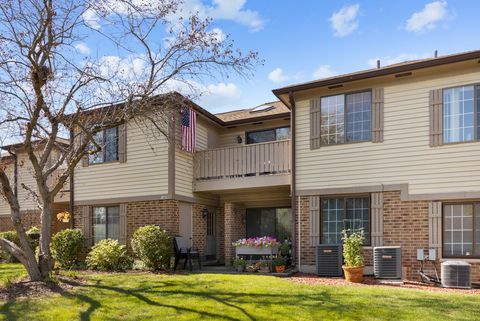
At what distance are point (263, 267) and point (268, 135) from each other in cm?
563

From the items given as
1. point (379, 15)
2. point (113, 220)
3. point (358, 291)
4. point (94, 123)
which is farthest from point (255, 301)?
point (113, 220)

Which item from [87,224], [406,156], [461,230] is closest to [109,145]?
[87,224]

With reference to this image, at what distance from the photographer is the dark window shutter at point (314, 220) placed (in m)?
12.7

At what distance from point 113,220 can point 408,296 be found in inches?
413

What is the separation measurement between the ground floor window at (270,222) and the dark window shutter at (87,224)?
19.3ft

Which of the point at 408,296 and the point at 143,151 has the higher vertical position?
the point at 143,151

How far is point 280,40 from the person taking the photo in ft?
36.3

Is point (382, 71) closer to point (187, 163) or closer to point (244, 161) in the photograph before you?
point (244, 161)

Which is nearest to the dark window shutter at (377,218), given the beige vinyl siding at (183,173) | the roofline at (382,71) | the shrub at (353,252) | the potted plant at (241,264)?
the shrub at (353,252)

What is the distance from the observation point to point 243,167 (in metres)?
14.5

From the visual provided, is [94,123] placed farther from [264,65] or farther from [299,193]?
[299,193]

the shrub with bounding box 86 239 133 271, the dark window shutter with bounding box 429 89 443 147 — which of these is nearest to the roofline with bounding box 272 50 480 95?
the dark window shutter with bounding box 429 89 443 147

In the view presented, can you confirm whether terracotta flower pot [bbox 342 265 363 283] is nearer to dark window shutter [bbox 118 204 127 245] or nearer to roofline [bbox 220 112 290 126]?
roofline [bbox 220 112 290 126]

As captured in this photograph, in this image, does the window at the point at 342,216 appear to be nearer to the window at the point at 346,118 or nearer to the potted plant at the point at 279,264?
the potted plant at the point at 279,264
